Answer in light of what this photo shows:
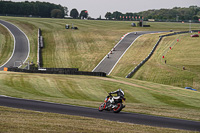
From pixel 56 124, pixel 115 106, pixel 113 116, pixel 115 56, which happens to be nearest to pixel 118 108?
pixel 115 106

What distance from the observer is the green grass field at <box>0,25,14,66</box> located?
80.5m

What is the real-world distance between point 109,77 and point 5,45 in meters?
48.1

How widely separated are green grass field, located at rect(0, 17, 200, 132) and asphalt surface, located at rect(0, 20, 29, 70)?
2.17 meters

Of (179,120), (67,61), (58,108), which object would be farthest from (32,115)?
(67,61)

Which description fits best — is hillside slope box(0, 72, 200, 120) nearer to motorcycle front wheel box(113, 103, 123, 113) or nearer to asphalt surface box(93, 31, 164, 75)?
motorcycle front wheel box(113, 103, 123, 113)

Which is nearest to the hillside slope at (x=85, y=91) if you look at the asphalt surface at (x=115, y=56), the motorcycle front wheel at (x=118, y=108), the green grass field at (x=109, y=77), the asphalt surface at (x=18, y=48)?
the green grass field at (x=109, y=77)

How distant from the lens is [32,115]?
18.8 metres

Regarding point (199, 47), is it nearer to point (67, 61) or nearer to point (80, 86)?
point (67, 61)

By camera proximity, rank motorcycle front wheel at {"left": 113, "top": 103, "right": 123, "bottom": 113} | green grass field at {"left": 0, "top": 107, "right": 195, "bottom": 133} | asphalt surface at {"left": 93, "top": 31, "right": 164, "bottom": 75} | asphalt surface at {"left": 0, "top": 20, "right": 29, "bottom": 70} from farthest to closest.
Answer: asphalt surface at {"left": 0, "top": 20, "right": 29, "bottom": 70}
asphalt surface at {"left": 93, "top": 31, "right": 164, "bottom": 75}
motorcycle front wheel at {"left": 113, "top": 103, "right": 123, "bottom": 113}
green grass field at {"left": 0, "top": 107, "right": 195, "bottom": 133}

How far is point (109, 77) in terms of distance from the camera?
52406 millimetres

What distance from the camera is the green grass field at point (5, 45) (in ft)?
264

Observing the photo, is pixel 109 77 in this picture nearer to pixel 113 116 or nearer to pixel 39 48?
pixel 113 116

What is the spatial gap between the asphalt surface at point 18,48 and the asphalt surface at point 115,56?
19.0 m

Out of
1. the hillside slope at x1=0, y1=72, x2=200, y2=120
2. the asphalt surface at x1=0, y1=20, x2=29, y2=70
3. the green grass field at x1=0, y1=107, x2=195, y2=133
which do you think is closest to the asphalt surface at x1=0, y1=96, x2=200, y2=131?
the green grass field at x1=0, y1=107, x2=195, y2=133
